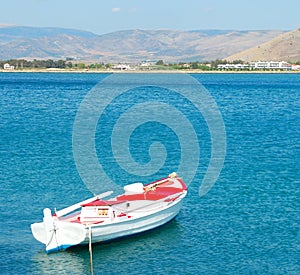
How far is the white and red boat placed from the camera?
27.6 meters

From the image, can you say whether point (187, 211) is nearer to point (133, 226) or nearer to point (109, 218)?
point (133, 226)

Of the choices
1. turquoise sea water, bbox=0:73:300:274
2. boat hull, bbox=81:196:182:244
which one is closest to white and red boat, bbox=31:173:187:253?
boat hull, bbox=81:196:182:244

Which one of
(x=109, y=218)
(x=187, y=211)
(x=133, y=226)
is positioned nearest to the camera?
(x=109, y=218)

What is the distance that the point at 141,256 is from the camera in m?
28.1

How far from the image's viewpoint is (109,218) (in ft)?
94.3

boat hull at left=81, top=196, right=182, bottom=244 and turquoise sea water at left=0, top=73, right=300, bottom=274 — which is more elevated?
boat hull at left=81, top=196, right=182, bottom=244

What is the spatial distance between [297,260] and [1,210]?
46.9 ft

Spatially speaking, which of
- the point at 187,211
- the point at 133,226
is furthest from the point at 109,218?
the point at 187,211

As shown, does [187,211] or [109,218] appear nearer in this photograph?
[109,218]

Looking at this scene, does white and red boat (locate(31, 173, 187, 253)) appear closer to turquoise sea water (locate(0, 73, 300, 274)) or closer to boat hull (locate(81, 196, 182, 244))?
boat hull (locate(81, 196, 182, 244))

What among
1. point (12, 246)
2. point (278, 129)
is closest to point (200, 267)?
point (12, 246)

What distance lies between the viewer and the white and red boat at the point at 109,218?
1086 inches

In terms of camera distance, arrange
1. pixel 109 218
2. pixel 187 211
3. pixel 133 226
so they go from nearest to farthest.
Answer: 1. pixel 109 218
2. pixel 133 226
3. pixel 187 211

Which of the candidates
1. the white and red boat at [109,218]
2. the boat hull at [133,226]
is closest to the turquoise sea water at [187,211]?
the boat hull at [133,226]
